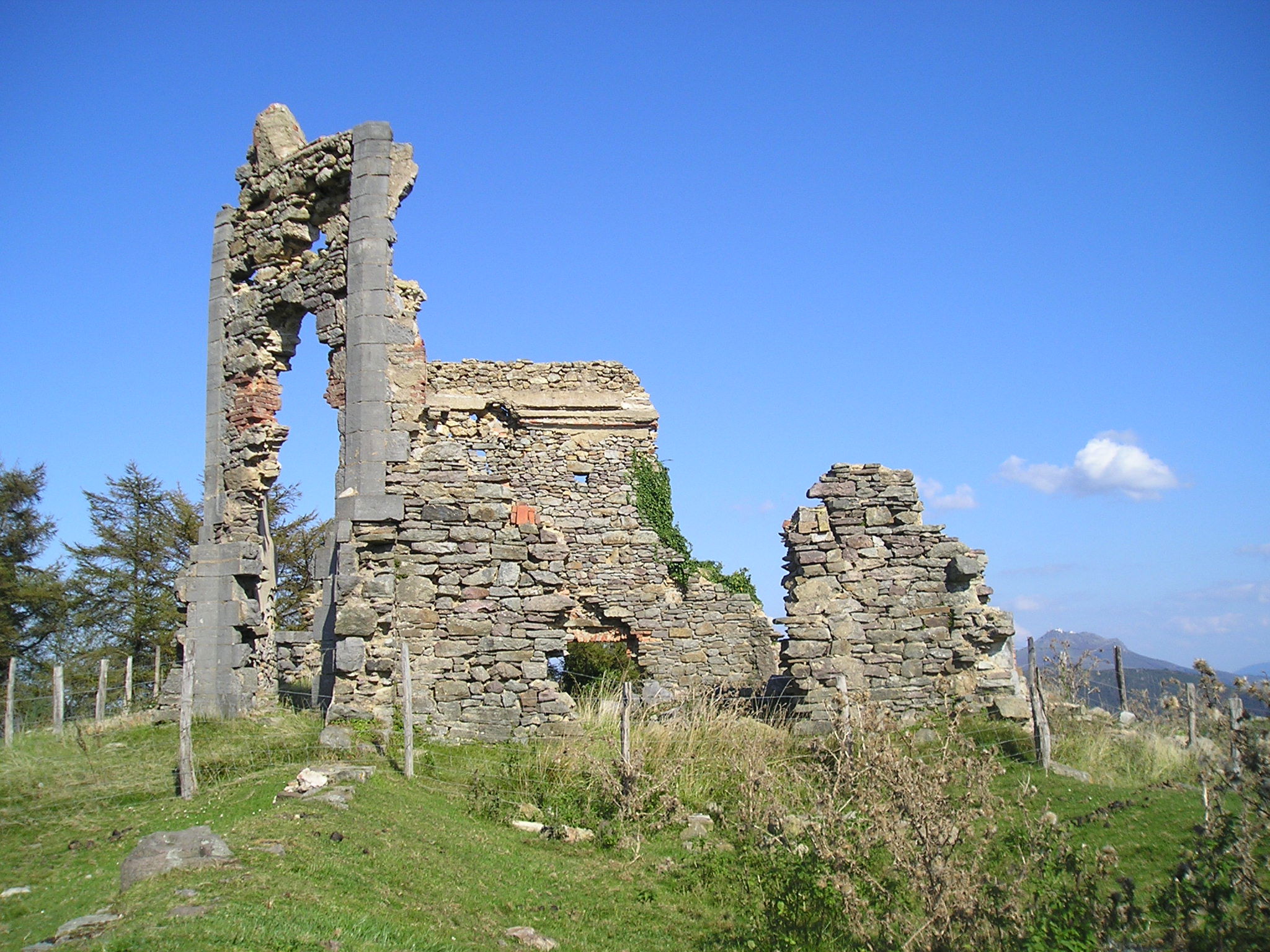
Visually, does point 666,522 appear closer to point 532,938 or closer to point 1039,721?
point 1039,721

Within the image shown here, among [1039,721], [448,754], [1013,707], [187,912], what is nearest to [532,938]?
[187,912]

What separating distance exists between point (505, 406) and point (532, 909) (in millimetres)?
16935

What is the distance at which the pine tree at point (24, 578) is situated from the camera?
2462 centimetres

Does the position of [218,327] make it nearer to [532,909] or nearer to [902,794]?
[532,909]

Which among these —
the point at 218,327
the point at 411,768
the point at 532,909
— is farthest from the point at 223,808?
the point at 218,327

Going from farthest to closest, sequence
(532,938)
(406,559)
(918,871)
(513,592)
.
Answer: (406,559)
(513,592)
(532,938)
(918,871)

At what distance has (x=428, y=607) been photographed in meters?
11.3

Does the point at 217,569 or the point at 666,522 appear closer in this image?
the point at 217,569

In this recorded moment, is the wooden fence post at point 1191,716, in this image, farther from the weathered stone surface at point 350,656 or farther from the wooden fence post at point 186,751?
the wooden fence post at point 186,751

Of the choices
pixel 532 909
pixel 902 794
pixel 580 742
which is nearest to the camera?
pixel 902 794

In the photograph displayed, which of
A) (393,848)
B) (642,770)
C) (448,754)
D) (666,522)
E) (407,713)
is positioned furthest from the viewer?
(666,522)

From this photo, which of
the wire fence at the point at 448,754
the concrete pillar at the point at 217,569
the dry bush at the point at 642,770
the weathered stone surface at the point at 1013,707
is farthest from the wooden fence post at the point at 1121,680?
the concrete pillar at the point at 217,569

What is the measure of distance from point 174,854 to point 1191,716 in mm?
11095

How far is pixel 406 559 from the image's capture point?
37.5 feet
